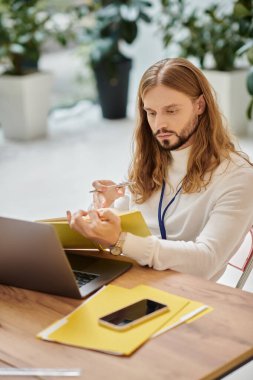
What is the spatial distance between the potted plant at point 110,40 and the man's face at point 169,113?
4199mm

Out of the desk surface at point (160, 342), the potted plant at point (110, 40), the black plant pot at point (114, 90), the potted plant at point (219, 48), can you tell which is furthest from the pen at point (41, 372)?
the black plant pot at point (114, 90)

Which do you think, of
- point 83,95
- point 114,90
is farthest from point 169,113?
point 83,95

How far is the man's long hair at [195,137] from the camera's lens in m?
2.38

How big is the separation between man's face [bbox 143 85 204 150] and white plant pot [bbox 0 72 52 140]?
4216 millimetres

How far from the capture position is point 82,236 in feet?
7.02

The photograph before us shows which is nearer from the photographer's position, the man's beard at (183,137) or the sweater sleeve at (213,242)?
the sweater sleeve at (213,242)

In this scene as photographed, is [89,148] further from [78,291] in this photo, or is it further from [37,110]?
[78,291]

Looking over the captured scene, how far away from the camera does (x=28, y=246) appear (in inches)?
73.9

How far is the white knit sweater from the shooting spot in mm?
2105

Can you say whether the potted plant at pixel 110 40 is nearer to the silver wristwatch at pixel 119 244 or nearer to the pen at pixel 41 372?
the silver wristwatch at pixel 119 244

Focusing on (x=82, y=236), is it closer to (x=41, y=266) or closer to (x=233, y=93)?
(x=41, y=266)

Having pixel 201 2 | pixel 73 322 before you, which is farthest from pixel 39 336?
pixel 201 2

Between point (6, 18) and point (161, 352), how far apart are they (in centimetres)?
522

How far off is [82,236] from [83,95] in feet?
18.9
